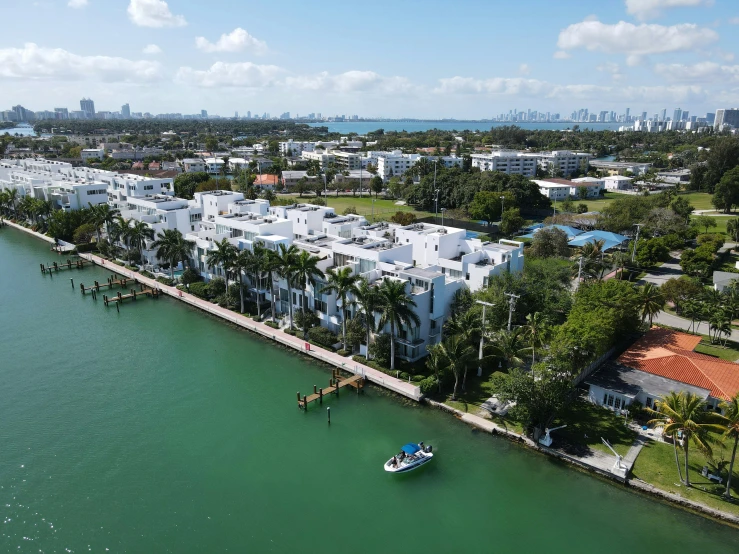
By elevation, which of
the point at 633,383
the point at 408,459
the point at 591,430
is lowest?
the point at 408,459

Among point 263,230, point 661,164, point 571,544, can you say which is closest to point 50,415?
point 263,230

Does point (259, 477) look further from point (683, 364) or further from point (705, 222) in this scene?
point (705, 222)

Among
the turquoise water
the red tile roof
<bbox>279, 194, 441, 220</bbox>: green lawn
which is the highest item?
<bbox>279, 194, 441, 220</bbox>: green lawn

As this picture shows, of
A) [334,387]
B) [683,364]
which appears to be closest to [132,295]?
[334,387]

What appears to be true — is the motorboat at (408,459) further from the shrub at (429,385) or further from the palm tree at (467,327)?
the palm tree at (467,327)

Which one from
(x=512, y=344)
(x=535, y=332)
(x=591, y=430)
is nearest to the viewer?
(x=591, y=430)

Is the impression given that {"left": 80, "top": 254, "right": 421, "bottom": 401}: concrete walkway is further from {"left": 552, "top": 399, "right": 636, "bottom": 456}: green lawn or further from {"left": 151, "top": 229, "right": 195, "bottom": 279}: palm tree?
{"left": 552, "top": 399, "right": 636, "bottom": 456}: green lawn

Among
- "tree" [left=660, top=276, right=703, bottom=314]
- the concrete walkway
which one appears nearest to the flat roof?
the concrete walkway
